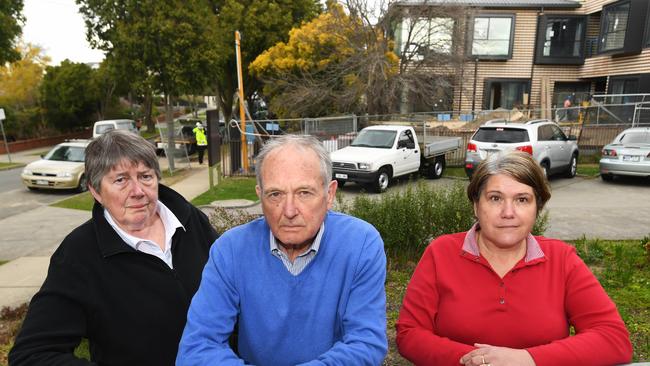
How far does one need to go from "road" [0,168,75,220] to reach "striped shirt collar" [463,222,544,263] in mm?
12146

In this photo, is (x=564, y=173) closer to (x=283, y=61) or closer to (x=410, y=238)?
(x=410, y=238)

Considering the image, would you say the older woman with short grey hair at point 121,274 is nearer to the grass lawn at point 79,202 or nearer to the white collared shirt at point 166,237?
the white collared shirt at point 166,237

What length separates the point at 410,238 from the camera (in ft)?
18.0

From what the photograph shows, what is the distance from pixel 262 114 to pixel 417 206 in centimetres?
2835

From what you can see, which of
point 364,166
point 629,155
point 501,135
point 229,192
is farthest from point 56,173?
point 629,155

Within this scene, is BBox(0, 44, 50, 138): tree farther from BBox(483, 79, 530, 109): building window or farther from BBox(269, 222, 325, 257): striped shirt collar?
BBox(269, 222, 325, 257): striped shirt collar

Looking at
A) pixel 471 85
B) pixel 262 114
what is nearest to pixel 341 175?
pixel 471 85

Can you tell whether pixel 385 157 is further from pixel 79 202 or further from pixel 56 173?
pixel 56 173

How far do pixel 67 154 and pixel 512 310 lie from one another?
16034mm

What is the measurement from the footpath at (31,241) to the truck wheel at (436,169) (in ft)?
21.4

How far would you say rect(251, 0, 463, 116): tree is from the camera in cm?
1761

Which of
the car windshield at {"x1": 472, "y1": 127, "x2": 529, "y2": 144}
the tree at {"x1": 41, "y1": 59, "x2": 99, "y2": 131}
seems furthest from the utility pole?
the tree at {"x1": 41, "y1": 59, "x2": 99, "y2": 131}

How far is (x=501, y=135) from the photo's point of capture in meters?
11.9

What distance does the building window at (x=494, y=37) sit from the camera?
2433 centimetres
